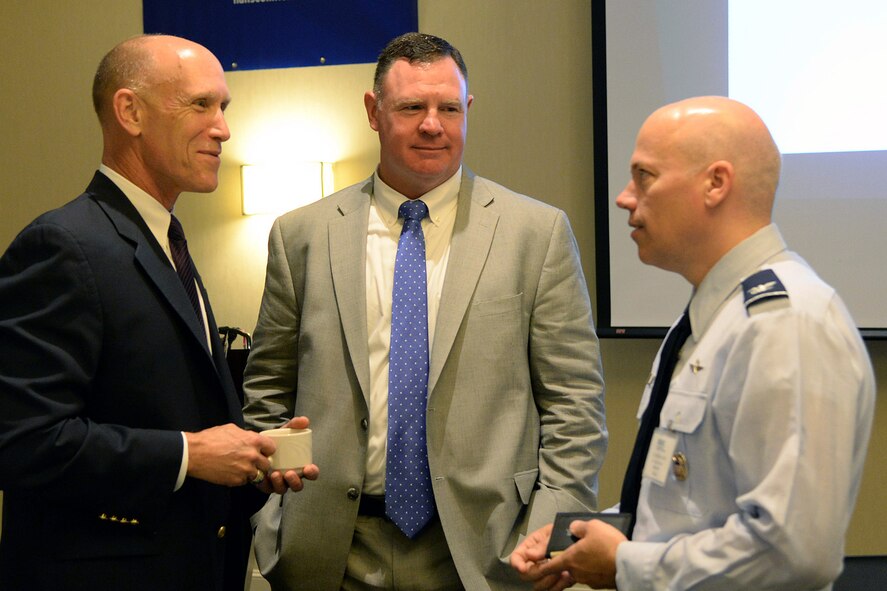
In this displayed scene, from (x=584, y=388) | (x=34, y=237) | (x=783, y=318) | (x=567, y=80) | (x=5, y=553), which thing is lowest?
(x=5, y=553)

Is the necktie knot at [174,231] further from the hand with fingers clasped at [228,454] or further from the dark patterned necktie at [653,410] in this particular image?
the dark patterned necktie at [653,410]

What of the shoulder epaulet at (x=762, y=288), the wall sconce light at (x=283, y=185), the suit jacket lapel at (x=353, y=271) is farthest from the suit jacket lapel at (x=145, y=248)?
the wall sconce light at (x=283, y=185)

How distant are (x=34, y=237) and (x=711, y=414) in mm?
1205

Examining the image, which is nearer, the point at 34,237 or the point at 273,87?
the point at 34,237

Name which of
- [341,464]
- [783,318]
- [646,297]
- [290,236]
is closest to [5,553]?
[341,464]

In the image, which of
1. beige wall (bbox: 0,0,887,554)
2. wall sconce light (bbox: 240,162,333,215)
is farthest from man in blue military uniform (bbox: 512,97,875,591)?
wall sconce light (bbox: 240,162,333,215)

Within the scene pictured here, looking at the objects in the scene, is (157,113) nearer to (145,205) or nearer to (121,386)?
(145,205)

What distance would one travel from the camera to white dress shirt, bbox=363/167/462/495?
2.28 metres

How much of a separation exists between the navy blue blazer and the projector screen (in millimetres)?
2220

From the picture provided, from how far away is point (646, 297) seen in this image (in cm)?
380

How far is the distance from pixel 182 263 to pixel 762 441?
1.27 m

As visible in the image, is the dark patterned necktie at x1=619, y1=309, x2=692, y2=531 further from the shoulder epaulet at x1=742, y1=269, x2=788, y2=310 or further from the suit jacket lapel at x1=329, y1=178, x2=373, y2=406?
the suit jacket lapel at x1=329, y1=178, x2=373, y2=406

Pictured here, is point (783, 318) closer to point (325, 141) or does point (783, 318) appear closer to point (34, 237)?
point (34, 237)

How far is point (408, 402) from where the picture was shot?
2.26m
